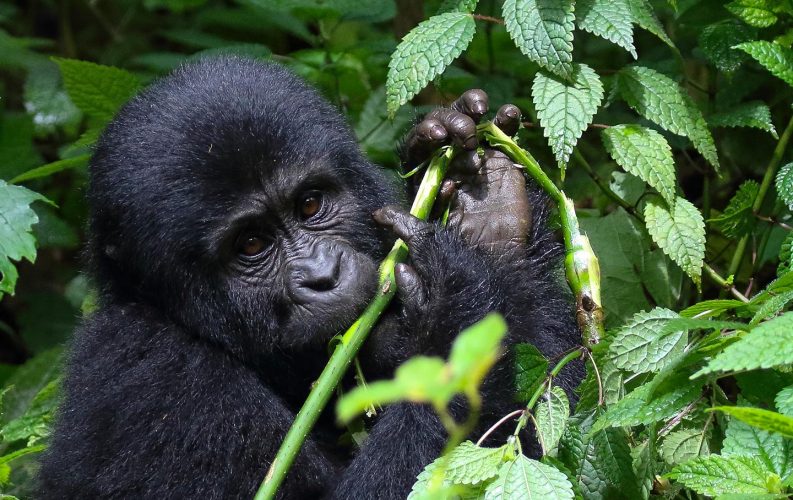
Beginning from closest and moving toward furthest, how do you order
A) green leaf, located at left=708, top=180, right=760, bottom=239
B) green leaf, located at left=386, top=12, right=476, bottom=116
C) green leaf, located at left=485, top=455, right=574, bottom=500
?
green leaf, located at left=485, top=455, right=574, bottom=500
green leaf, located at left=386, top=12, right=476, bottom=116
green leaf, located at left=708, top=180, right=760, bottom=239

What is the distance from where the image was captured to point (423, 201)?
314 cm

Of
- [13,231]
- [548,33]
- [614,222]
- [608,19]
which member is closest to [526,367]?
[548,33]

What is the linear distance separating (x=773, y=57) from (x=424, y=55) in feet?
3.70

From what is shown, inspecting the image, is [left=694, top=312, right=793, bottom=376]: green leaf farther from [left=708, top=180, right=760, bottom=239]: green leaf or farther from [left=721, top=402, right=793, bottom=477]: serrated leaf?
[left=708, top=180, right=760, bottom=239]: green leaf

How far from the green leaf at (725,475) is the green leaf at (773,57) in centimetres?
138

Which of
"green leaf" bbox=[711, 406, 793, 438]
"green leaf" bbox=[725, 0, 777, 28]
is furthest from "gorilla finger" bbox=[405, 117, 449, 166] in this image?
"green leaf" bbox=[711, 406, 793, 438]

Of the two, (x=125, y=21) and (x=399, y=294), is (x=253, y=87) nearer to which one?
(x=399, y=294)

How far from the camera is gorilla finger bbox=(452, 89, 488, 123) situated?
10.5ft

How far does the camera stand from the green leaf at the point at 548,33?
317cm

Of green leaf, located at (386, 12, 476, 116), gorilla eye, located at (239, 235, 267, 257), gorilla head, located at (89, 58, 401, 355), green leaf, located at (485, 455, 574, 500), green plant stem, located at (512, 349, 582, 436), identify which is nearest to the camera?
green leaf, located at (485, 455, 574, 500)

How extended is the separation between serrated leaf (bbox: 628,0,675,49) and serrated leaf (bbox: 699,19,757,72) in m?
0.25

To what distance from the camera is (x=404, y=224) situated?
2.96 metres

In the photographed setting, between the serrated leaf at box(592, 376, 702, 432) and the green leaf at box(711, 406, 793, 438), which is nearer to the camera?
the green leaf at box(711, 406, 793, 438)

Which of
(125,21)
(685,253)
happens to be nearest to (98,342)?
(685,253)
